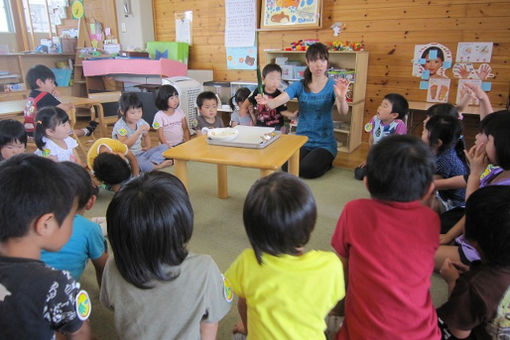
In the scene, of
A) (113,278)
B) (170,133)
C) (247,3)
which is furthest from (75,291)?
(247,3)

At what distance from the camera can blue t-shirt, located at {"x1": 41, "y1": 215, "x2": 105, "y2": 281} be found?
1.16m

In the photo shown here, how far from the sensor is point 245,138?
1976 millimetres

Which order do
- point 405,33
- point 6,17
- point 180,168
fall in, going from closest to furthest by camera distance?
point 180,168 < point 405,33 < point 6,17

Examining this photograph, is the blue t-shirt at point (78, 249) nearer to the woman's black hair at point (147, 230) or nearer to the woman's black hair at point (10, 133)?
the woman's black hair at point (147, 230)

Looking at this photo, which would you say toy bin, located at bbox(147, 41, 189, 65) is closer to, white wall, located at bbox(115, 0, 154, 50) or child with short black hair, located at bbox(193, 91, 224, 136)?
white wall, located at bbox(115, 0, 154, 50)

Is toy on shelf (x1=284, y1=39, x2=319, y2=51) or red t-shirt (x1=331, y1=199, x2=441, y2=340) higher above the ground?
toy on shelf (x1=284, y1=39, x2=319, y2=51)

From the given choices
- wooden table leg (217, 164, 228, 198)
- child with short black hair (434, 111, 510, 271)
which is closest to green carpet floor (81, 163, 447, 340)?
wooden table leg (217, 164, 228, 198)

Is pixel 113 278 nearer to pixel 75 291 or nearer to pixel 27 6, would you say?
pixel 75 291

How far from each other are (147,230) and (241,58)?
406 cm

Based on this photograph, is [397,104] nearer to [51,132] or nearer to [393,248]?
[393,248]

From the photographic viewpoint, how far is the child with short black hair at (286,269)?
2.55ft

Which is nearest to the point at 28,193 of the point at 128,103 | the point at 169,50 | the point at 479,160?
the point at 479,160

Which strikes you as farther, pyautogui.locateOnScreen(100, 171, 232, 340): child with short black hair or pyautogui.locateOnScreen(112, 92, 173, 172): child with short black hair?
pyautogui.locateOnScreen(112, 92, 173, 172): child with short black hair

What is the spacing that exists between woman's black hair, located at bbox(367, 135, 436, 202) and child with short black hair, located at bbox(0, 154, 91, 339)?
2.61 feet
